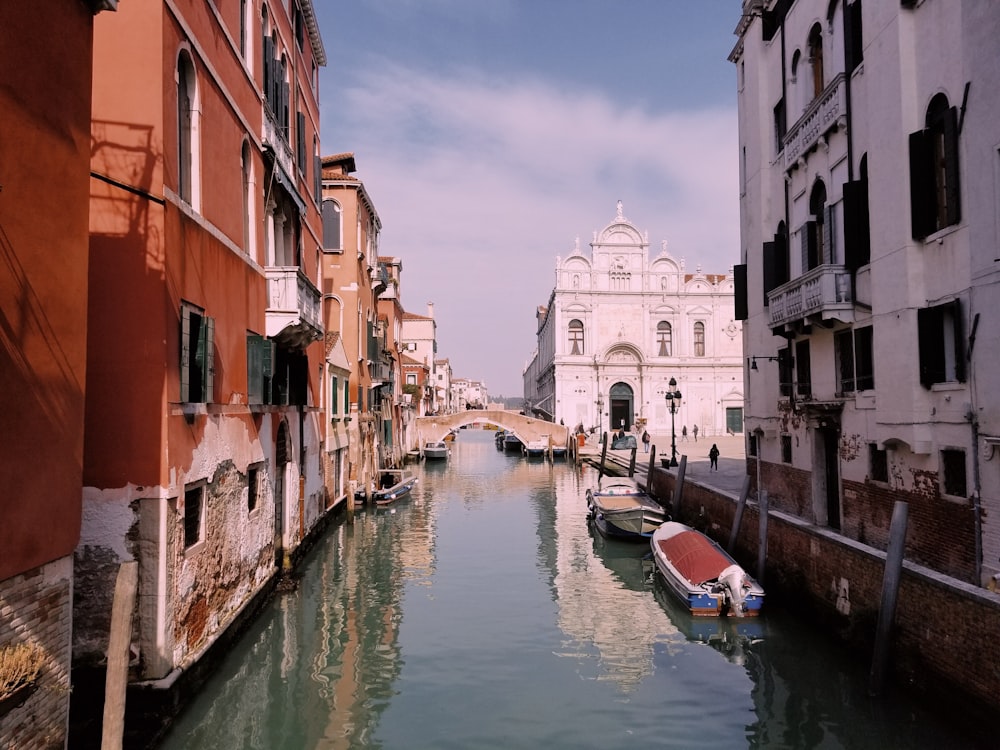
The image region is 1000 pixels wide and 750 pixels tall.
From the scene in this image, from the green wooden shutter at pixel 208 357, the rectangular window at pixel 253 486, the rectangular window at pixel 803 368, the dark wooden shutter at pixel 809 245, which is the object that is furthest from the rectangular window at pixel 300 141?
the rectangular window at pixel 803 368

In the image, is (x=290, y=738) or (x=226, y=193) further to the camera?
(x=226, y=193)

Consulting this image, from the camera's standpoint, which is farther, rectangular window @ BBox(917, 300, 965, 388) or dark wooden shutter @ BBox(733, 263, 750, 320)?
dark wooden shutter @ BBox(733, 263, 750, 320)

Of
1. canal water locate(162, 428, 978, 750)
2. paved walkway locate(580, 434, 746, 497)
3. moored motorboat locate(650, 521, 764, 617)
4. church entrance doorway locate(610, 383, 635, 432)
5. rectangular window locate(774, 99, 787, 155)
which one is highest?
rectangular window locate(774, 99, 787, 155)

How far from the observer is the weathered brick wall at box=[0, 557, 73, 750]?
417 cm

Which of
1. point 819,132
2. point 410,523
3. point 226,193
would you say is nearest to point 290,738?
point 226,193

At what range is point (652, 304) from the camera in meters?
45.9

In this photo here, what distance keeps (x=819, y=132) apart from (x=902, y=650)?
761 centimetres

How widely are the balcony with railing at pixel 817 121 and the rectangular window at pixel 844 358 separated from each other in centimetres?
305

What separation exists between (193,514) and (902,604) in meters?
6.89

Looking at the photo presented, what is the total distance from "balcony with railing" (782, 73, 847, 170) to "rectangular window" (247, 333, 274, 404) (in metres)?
8.51

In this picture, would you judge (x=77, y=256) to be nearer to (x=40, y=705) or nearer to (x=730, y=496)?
(x=40, y=705)

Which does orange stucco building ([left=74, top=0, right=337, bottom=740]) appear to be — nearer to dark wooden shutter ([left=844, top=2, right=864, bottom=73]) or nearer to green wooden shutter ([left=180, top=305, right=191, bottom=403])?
green wooden shutter ([left=180, top=305, right=191, bottom=403])

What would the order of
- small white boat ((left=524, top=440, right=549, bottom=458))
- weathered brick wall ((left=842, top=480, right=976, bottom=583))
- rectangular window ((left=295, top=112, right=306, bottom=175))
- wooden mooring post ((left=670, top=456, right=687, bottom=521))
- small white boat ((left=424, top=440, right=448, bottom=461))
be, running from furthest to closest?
small white boat ((left=524, top=440, right=549, bottom=458)) → small white boat ((left=424, top=440, right=448, bottom=461)) → wooden mooring post ((left=670, top=456, right=687, bottom=521)) → rectangular window ((left=295, top=112, right=306, bottom=175)) → weathered brick wall ((left=842, top=480, right=976, bottom=583))

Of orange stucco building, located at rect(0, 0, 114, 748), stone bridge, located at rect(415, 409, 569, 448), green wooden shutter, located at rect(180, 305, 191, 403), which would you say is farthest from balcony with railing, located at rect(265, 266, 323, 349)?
stone bridge, located at rect(415, 409, 569, 448)
